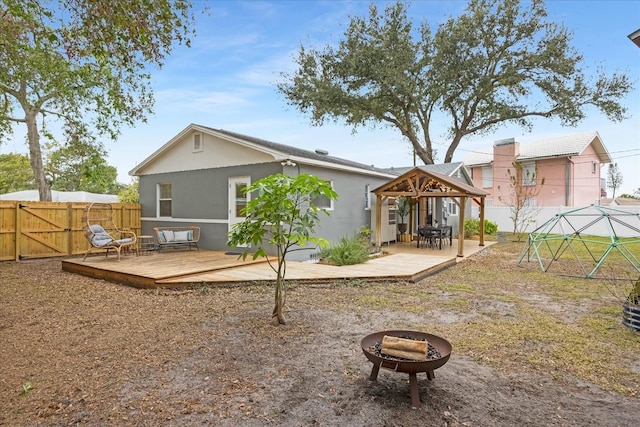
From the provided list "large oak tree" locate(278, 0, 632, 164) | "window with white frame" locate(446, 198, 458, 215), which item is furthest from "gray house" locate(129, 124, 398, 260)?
"large oak tree" locate(278, 0, 632, 164)

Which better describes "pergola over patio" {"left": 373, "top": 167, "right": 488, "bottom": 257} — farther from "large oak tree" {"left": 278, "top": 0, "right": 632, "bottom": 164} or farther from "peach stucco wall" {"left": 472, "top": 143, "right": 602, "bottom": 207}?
"peach stucco wall" {"left": 472, "top": 143, "right": 602, "bottom": 207}

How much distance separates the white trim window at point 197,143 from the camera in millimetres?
10912

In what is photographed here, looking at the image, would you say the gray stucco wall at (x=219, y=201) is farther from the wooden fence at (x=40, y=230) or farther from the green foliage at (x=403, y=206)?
the green foliage at (x=403, y=206)

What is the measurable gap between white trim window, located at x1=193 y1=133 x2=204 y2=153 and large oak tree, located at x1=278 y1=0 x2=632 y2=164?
9.89 m

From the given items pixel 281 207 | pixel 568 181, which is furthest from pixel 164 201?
pixel 568 181

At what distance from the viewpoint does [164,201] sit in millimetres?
12094

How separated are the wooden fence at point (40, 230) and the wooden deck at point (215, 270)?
3042 millimetres

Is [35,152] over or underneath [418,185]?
over

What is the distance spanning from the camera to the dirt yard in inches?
102

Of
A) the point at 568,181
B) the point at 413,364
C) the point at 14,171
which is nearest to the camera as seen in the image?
the point at 413,364

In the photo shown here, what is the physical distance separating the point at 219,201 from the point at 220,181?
0.57m

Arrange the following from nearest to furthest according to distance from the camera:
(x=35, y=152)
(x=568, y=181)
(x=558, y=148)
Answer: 1. (x=35, y=152)
2. (x=568, y=181)
3. (x=558, y=148)

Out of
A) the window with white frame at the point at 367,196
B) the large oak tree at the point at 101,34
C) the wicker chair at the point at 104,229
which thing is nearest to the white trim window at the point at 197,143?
the large oak tree at the point at 101,34

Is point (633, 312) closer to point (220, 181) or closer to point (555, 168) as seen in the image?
point (220, 181)
